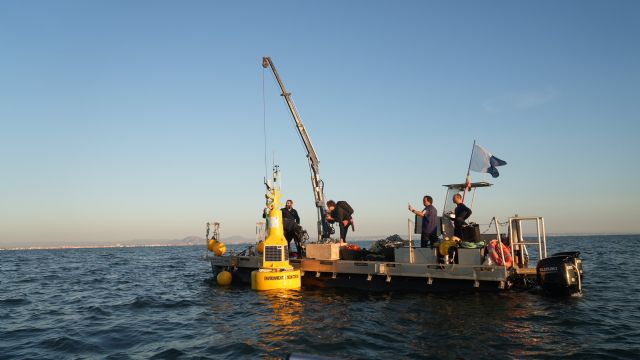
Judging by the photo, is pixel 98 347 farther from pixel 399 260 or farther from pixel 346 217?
pixel 346 217

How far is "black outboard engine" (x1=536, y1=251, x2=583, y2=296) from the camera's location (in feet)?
40.6

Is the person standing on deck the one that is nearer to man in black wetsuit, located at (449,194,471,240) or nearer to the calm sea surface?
man in black wetsuit, located at (449,194,471,240)

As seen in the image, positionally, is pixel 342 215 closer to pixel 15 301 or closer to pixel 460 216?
pixel 460 216

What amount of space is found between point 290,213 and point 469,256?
764cm

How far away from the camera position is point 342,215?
17469 millimetres

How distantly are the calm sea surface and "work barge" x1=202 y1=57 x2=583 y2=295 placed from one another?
49cm

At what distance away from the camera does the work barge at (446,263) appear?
12750 mm

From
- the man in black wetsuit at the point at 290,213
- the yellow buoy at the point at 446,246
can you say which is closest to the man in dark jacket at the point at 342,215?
the man in black wetsuit at the point at 290,213

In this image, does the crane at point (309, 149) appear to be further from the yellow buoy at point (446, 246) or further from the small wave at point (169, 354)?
the small wave at point (169, 354)

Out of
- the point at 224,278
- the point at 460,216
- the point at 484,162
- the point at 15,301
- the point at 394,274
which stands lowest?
the point at 15,301

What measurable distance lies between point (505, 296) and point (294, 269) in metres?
7.38

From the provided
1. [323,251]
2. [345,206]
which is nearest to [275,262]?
[323,251]

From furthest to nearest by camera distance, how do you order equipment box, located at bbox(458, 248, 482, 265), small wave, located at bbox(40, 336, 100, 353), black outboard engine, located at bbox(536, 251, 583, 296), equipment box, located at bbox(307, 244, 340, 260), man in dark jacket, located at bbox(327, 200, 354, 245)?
man in dark jacket, located at bbox(327, 200, 354, 245)
equipment box, located at bbox(307, 244, 340, 260)
equipment box, located at bbox(458, 248, 482, 265)
black outboard engine, located at bbox(536, 251, 583, 296)
small wave, located at bbox(40, 336, 100, 353)

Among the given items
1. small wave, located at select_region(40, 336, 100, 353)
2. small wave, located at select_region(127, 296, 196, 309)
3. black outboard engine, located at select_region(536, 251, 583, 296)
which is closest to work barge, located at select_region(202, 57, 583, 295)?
black outboard engine, located at select_region(536, 251, 583, 296)
